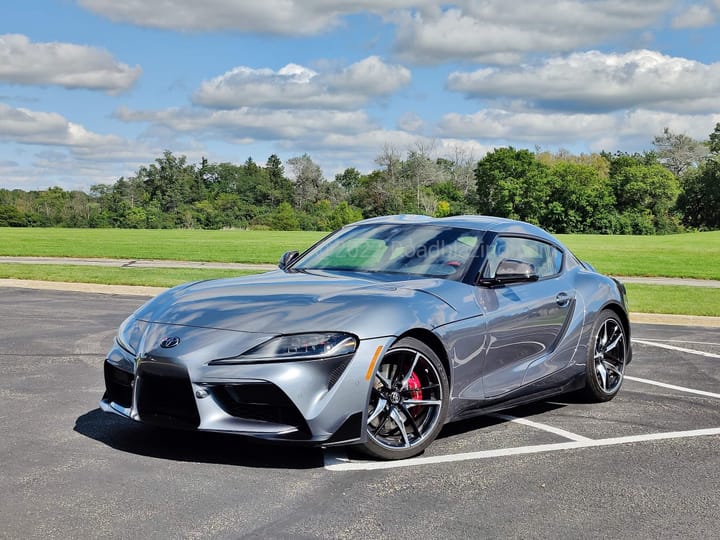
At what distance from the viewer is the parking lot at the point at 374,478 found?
402 cm

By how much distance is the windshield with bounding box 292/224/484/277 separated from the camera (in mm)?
6000

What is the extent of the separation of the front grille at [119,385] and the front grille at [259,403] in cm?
67

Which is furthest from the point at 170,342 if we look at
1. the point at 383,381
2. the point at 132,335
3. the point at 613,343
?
the point at 613,343

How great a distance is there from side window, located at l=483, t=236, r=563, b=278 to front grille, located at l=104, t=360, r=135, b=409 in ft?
8.15

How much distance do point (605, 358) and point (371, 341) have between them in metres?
3.02

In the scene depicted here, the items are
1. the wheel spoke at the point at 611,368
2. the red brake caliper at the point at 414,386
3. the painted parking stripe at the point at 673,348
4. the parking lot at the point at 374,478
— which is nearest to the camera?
the parking lot at the point at 374,478

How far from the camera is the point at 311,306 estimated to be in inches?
199

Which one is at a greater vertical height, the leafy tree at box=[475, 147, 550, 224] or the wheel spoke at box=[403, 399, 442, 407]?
the leafy tree at box=[475, 147, 550, 224]

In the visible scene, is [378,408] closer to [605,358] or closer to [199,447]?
[199,447]

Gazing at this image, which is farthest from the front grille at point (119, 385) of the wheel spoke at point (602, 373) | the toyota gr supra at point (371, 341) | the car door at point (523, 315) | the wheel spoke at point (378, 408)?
the wheel spoke at point (602, 373)

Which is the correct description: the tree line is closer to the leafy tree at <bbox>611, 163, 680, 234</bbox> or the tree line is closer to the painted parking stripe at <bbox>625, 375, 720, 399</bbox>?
the leafy tree at <bbox>611, 163, 680, 234</bbox>

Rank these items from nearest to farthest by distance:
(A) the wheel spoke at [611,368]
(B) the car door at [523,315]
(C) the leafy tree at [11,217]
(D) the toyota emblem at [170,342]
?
(D) the toyota emblem at [170,342] → (B) the car door at [523,315] → (A) the wheel spoke at [611,368] → (C) the leafy tree at [11,217]

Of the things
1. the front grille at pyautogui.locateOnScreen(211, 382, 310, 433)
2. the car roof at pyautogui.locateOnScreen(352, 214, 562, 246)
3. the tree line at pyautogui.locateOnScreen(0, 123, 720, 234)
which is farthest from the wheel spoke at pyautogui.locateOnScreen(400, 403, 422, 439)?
the tree line at pyautogui.locateOnScreen(0, 123, 720, 234)

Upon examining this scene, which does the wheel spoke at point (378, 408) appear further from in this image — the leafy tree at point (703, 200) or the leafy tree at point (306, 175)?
the leafy tree at point (306, 175)
